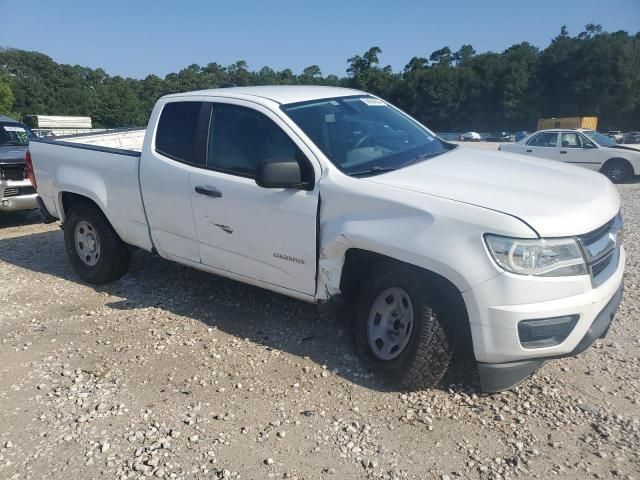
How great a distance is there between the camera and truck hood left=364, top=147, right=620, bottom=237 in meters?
2.78

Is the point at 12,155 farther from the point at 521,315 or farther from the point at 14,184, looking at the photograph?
the point at 521,315

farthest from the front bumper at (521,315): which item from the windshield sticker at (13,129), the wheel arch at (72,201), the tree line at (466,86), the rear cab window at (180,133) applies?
the tree line at (466,86)

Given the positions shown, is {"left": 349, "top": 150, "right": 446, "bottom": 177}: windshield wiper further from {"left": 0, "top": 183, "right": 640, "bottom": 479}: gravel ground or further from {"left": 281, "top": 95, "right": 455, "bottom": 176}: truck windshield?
{"left": 0, "top": 183, "right": 640, "bottom": 479}: gravel ground

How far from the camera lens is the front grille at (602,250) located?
283 cm

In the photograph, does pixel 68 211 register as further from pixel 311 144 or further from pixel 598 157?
pixel 598 157

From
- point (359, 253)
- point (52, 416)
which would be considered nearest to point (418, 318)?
point (359, 253)

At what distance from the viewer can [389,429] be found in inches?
116

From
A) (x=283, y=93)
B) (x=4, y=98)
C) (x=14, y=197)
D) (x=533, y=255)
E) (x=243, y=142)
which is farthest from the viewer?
(x=4, y=98)

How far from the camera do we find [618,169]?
1407 cm

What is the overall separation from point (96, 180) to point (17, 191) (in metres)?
4.02

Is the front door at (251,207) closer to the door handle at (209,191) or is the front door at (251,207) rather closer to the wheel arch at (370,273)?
the door handle at (209,191)

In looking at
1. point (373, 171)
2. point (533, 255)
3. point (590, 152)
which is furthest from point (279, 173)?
point (590, 152)

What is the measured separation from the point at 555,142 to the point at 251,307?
1283 cm

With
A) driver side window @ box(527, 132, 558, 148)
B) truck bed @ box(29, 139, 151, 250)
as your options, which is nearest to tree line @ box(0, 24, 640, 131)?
driver side window @ box(527, 132, 558, 148)
